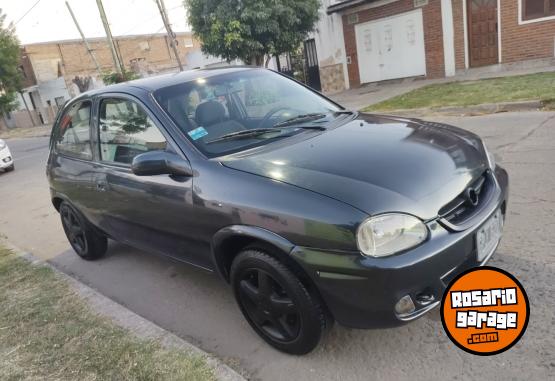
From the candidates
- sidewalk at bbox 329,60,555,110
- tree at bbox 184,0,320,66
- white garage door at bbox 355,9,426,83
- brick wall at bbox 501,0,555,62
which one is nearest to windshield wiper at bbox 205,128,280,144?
sidewalk at bbox 329,60,555,110

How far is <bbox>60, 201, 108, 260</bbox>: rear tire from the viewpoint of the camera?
4.51 meters

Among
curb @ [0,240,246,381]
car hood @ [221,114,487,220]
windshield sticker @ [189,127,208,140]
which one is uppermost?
windshield sticker @ [189,127,208,140]

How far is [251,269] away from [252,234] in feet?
0.86

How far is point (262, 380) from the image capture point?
8.39ft

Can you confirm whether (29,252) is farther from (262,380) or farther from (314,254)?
(314,254)

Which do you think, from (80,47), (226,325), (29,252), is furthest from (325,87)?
(80,47)

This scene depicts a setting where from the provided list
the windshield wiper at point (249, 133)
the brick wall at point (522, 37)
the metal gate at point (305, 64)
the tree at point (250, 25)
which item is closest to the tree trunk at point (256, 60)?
the tree at point (250, 25)

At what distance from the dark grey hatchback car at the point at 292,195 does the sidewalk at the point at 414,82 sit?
28.8 feet

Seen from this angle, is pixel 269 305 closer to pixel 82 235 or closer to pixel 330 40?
pixel 82 235

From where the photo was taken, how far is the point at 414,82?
15.5m

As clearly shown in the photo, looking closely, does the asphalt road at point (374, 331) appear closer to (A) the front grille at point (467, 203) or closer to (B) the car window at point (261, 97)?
(A) the front grille at point (467, 203)

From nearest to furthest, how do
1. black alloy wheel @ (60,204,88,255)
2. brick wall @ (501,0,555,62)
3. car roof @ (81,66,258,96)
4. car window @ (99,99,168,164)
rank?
car window @ (99,99,168,164) < car roof @ (81,66,258,96) < black alloy wheel @ (60,204,88,255) < brick wall @ (501,0,555,62)

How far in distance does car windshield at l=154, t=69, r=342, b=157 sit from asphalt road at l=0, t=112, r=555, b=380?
42.5 inches

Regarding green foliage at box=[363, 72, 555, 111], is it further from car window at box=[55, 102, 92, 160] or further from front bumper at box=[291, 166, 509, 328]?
car window at box=[55, 102, 92, 160]
